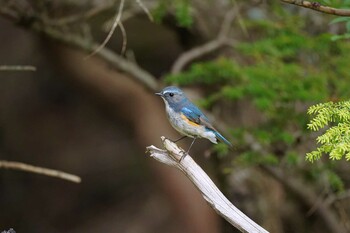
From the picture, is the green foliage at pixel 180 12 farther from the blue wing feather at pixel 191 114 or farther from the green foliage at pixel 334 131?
the green foliage at pixel 334 131

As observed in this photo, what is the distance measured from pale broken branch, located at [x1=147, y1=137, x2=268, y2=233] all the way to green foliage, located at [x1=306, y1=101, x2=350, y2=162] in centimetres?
48

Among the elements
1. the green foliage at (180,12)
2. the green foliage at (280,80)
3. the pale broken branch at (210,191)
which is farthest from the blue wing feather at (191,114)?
the green foliage at (180,12)

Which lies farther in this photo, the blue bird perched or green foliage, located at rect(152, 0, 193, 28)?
green foliage, located at rect(152, 0, 193, 28)

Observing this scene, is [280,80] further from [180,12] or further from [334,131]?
[334,131]

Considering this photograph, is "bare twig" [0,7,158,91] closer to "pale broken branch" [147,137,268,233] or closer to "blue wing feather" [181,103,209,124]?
"blue wing feather" [181,103,209,124]

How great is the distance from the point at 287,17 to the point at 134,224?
4609 millimetres

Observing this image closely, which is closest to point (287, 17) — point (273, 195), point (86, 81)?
point (273, 195)

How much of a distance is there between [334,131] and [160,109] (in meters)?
5.73

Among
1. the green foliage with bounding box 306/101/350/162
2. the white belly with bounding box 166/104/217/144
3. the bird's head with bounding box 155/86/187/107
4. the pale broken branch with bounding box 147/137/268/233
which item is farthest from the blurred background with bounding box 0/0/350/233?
the green foliage with bounding box 306/101/350/162

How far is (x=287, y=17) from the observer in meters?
5.38

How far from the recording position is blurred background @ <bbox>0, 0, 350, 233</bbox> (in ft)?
17.0

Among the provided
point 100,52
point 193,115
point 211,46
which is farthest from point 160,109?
point 193,115

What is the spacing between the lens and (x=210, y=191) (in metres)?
3.09

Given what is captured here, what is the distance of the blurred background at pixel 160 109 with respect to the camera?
17.0 ft
